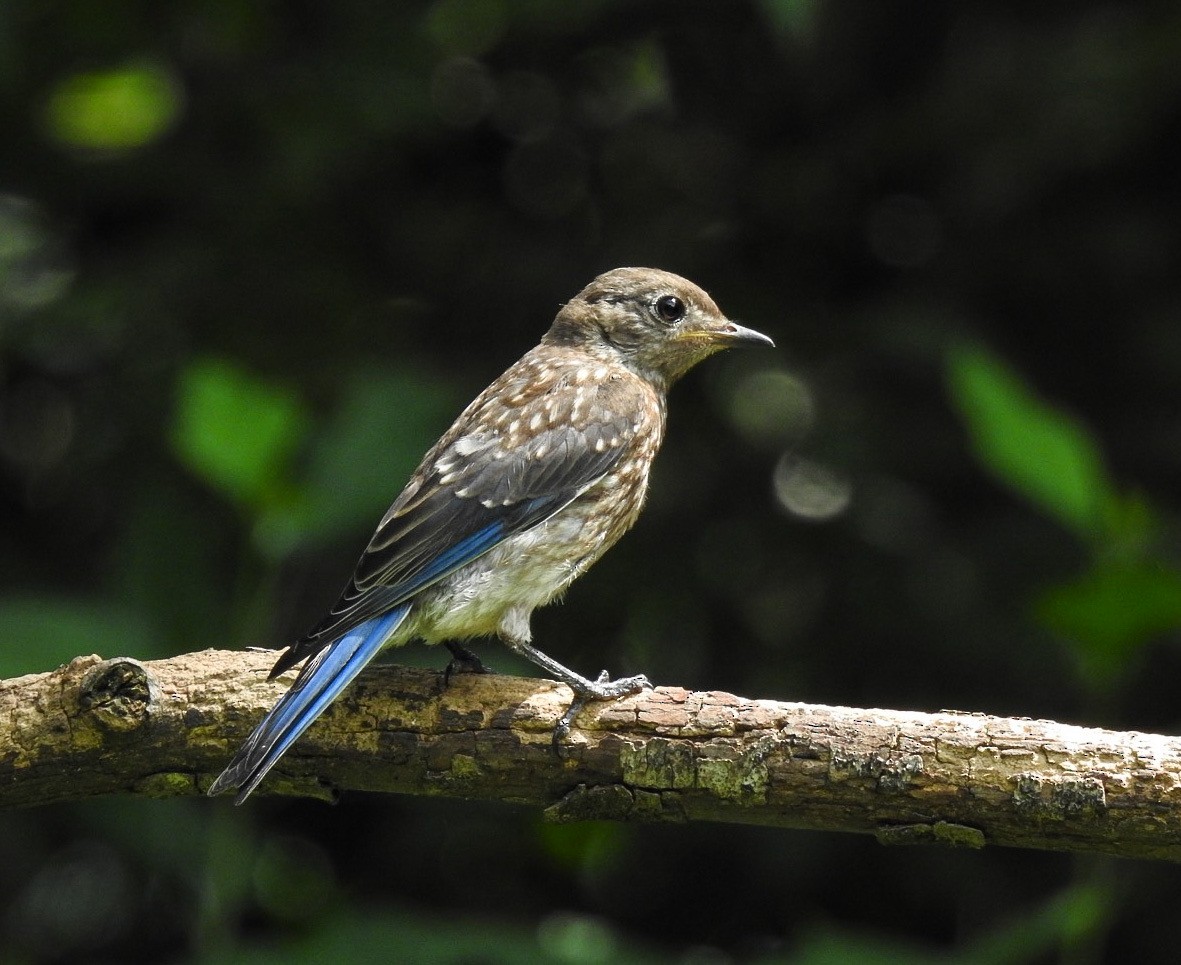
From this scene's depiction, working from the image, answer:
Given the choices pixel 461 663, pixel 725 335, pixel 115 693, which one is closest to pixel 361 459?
pixel 461 663

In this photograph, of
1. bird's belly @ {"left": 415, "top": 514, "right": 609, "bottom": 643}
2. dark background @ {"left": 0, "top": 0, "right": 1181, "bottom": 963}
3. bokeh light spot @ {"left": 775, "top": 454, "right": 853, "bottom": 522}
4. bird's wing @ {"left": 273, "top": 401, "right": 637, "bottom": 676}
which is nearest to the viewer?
bird's wing @ {"left": 273, "top": 401, "right": 637, "bottom": 676}

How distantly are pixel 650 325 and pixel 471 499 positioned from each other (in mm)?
1183

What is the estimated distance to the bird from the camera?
3.83 metres

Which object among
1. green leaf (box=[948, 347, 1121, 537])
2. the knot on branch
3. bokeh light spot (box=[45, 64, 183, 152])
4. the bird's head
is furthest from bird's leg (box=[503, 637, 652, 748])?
bokeh light spot (box=[45, 64, 183, 152])

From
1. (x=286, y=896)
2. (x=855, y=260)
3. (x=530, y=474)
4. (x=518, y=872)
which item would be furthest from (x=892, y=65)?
(x=286, y=896)

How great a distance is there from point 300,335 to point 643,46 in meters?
1.74

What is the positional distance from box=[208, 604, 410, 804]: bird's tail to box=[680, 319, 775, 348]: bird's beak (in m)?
1.91

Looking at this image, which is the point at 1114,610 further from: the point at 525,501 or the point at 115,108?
the point at 115,108

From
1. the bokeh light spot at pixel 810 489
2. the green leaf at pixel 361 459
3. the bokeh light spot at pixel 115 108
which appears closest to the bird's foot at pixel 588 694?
the green leaf at pixel 361 459

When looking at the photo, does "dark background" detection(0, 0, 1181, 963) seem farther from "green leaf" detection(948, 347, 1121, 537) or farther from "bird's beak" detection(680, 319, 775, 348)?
"green leaf" detection(948, 347, 1121, 537)

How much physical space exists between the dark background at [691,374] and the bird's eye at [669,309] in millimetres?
584

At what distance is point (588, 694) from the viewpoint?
370cm

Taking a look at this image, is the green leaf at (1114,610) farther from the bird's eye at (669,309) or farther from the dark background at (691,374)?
the bird's eye at (669,309)

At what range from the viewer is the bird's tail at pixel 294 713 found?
344 cm
